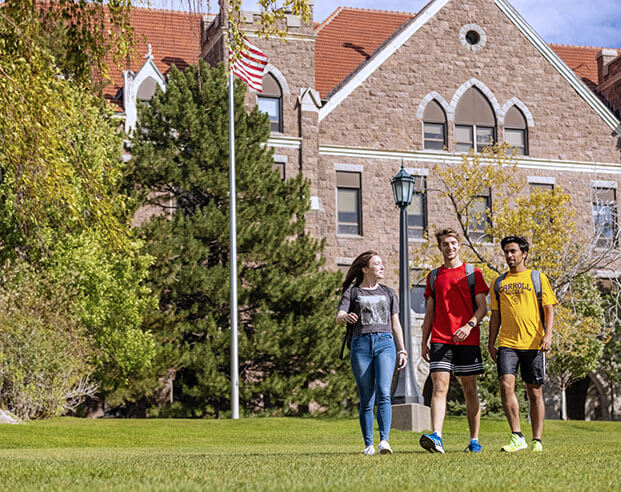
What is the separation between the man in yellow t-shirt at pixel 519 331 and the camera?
347 inches

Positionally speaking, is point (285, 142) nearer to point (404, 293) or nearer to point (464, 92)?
point (464, 92)

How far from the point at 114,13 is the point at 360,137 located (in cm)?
2179

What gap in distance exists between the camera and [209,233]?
2478 cm

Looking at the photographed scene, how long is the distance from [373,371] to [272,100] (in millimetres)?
21991

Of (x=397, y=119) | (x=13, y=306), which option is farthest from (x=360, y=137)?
(x=13, y=306)

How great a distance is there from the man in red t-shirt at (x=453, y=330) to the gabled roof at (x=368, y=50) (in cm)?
2196

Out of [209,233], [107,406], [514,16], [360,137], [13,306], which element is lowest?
[107,406]

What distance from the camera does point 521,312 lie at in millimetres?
8836

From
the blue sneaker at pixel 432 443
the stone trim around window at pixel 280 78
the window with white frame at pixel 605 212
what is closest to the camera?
the blue sneaker at pixel 432 443

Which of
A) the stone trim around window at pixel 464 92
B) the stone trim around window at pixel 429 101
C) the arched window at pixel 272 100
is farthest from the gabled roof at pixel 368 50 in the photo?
the stone trim around window at pixel 464 92

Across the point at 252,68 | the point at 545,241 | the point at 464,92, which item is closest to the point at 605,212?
the point at 464,92

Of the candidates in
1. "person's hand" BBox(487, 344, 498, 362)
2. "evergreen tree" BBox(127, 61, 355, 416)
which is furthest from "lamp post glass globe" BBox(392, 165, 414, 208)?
"person's hand" BBox(487, 344, 498, 362)

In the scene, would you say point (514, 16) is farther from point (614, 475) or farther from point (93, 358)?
point (614, 475)

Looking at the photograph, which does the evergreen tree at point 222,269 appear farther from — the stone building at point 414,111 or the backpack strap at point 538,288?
the backpack strap at point 538,288
